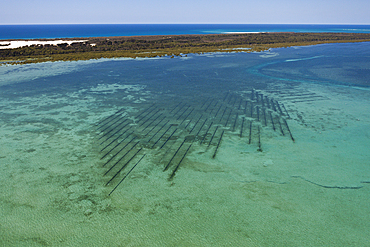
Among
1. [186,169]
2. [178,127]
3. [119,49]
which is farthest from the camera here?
A: [119,49]

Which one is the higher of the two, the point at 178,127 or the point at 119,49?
the point at 119,49

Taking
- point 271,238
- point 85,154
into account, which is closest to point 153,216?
point 271,238

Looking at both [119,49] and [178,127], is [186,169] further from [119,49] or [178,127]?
[119,49]

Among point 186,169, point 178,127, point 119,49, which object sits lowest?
point 186,169

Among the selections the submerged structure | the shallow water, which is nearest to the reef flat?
the shallow water

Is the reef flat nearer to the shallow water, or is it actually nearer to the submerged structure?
the shallow water

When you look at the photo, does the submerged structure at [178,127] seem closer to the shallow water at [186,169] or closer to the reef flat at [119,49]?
the shallow water at [186,169]

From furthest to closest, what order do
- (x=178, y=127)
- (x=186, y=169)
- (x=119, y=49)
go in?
(x=119, y=49)
(x=178, y=127)
(x=186, y=169)

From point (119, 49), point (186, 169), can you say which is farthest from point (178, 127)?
point (119, 49)

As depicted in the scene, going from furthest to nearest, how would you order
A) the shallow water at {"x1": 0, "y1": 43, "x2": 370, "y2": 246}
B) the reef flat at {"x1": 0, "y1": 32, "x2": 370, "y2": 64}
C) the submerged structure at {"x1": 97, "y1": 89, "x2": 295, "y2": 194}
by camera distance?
1. the reef flat at {"x1": 0, "y1": 32, "x2": 370, "y2": 64}
2. the submerged structure at {"x1": 97, "y1": 89, "x2": 295, "y2": 194}
3. the shallow water at {"x1": 0, "y1": 43, "x2": 370, "y2": 246}
